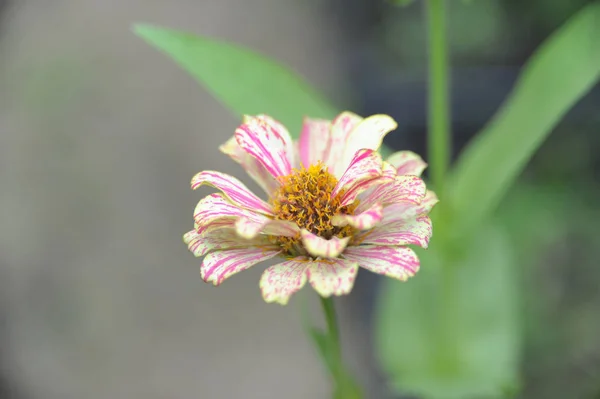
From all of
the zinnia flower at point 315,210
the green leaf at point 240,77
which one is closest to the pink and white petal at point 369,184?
the zinnia flower at point 315,210

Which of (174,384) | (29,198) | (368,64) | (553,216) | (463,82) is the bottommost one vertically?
(174,384)

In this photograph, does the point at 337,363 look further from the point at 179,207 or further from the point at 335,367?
the point at 179,207

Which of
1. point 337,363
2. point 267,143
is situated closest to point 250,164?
point 267,143

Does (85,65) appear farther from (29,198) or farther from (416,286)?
(416,286)

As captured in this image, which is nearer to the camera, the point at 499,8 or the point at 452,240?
the point at 452,240

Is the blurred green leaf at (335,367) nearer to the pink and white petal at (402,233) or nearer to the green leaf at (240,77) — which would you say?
the pink and white petal at (402,233)

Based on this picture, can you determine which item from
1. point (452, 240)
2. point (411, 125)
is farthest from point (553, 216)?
point (452, 240)

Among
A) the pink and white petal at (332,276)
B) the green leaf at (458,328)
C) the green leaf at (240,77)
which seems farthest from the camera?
the green leaf at (458,328)
